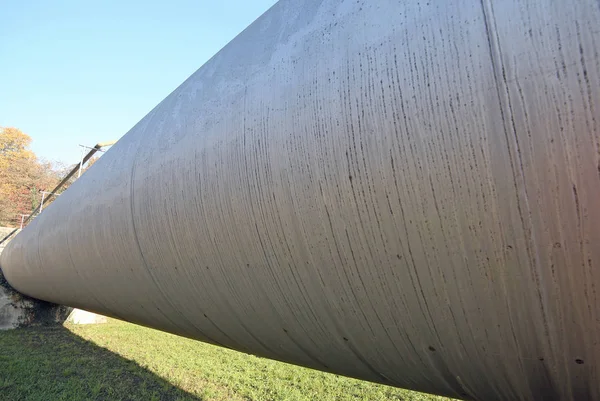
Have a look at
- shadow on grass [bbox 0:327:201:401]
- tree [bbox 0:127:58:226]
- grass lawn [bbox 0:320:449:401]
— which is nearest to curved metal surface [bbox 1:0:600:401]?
grass lawn [bbox 0:320:449:401]

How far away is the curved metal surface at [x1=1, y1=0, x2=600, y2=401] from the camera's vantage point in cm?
45

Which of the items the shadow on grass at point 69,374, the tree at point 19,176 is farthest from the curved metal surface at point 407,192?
the tree at point 19,176

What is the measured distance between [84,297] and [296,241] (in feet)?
5.84

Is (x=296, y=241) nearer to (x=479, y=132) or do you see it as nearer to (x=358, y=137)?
(x=358, y=137)

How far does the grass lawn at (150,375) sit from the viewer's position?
3.64 meters

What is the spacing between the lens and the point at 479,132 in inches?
19.3

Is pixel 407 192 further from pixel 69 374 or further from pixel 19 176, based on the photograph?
pixel 19 176

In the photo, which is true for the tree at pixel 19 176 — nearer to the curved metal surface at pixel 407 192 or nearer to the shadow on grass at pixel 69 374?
the shadow on grass at pixel 69 374

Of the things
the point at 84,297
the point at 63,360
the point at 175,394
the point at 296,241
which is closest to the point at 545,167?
the point at 296,241

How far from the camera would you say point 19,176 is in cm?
2930

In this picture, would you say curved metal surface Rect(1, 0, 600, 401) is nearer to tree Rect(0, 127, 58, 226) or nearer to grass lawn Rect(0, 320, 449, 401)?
grass lawn Rect(0, 320, 449, 401)

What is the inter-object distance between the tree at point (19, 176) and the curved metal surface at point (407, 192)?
100 feet

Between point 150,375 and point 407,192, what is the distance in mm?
4617

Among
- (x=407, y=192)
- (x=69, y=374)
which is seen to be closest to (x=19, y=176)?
(x=69, y=374)
